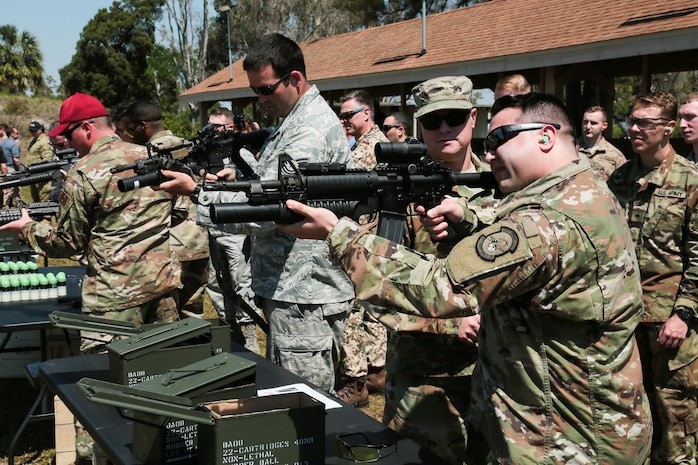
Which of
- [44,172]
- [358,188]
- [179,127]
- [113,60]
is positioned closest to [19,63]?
[113,60]

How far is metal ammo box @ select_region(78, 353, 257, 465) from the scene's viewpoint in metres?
2.20

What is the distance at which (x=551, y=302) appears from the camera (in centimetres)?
214

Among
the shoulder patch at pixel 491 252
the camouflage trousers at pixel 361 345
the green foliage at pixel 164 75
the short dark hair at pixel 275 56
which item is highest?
the green foliage at pixel 164 75

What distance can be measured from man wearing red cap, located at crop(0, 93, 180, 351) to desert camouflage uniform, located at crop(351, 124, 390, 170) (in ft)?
9.28

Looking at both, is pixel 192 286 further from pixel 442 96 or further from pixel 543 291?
pixel 543 291

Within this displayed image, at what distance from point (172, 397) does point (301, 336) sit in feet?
5.27

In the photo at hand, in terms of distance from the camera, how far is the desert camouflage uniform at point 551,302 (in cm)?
208

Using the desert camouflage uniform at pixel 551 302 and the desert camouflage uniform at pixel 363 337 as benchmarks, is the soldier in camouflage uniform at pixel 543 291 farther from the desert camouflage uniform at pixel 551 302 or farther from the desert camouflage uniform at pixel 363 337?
the desert camouflage uniform at pixel 363 337

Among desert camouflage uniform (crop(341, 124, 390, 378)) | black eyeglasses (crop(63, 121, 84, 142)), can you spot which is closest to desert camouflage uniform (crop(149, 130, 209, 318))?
black eyeglasses (crop(63, 121, 84, 142))

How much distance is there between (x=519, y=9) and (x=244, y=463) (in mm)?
14672

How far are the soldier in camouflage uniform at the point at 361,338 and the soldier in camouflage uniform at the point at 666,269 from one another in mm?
2189

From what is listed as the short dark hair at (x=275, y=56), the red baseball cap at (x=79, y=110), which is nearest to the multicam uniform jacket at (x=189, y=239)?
the red baseball cap at (x=79, y=110)

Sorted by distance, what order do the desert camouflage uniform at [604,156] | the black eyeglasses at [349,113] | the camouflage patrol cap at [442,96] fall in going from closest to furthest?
the camouflage patrol cap at [442,96], the black eyeglasses at [349,113], the desert camouflage uniform at [604,156]

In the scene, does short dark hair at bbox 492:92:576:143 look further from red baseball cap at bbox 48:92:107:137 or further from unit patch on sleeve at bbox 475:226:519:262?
red baseball cap at bbox 48:92:107:137
